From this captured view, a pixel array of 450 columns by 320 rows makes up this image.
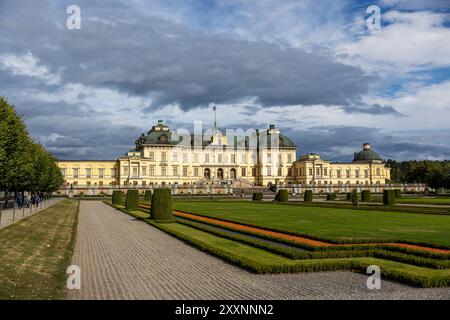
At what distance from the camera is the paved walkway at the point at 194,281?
7.79 meters

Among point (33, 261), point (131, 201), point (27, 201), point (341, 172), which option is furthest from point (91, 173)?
point (33, 261)

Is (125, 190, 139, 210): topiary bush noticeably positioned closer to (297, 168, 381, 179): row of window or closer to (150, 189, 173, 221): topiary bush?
(150, 189, 173, 221): topiary bush

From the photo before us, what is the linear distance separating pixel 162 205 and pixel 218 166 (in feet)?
197

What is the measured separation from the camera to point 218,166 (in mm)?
82500

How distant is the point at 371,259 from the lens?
1098 cm

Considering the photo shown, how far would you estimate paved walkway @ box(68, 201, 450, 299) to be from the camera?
779 centimetres

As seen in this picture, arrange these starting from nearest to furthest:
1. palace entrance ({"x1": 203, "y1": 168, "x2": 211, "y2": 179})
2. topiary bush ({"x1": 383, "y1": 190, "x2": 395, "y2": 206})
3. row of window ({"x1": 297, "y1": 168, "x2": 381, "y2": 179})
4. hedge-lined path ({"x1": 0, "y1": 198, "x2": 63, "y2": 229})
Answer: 1. hedge-lined path ({"x1": 0, "y1": 198, "x2": 63, "y2": 229})
2. topiary bush ({"x1": 383, "y1": 190, "x2": 395, "y2": 206})
3. palace entrance ({"x1": 203, "y1": 168, "x2": 211, "y2": 179})
4. row of window ({"x1": 297, "y1": 168, "x2": 381, "y2": 179})

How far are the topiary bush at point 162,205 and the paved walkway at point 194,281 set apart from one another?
9038 mm

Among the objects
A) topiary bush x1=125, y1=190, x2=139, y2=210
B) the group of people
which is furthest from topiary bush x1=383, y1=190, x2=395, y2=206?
the group of people

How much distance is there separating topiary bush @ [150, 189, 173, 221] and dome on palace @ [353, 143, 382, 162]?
74.5 meters

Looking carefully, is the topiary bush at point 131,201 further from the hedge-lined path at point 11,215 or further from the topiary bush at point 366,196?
the topiary bush at point 366,196

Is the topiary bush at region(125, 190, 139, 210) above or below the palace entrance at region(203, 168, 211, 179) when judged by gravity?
below

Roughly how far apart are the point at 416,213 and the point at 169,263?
19691 millimetres
